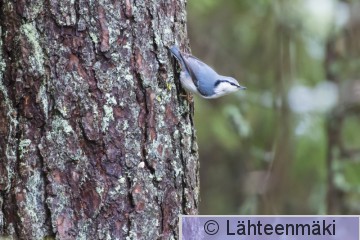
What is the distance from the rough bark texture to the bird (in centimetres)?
16

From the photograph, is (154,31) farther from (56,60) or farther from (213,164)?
(213,164)

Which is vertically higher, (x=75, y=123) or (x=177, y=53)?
(x=177, y=53)

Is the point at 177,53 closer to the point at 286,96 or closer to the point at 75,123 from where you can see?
the point at 75,123

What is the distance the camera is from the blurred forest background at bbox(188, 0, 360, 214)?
14.1ft

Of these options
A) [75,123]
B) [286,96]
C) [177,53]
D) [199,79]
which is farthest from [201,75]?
[286,96]

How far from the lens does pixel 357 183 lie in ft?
14.6

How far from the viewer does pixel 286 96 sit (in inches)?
172

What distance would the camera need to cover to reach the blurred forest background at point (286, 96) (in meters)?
4.30

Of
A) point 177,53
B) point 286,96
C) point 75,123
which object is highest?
point 286,96

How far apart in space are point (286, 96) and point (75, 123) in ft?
8.46

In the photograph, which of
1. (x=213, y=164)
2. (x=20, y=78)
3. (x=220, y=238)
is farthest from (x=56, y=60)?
(x=213, y=164)

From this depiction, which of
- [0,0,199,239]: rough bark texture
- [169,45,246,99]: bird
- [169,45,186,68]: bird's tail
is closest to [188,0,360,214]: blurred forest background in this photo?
[169,45,246,99]: bird

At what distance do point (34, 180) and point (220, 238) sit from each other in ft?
1.74

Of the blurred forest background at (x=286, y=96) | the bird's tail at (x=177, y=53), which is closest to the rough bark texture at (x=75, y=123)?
the bird's tail at (x=177, y=53)
